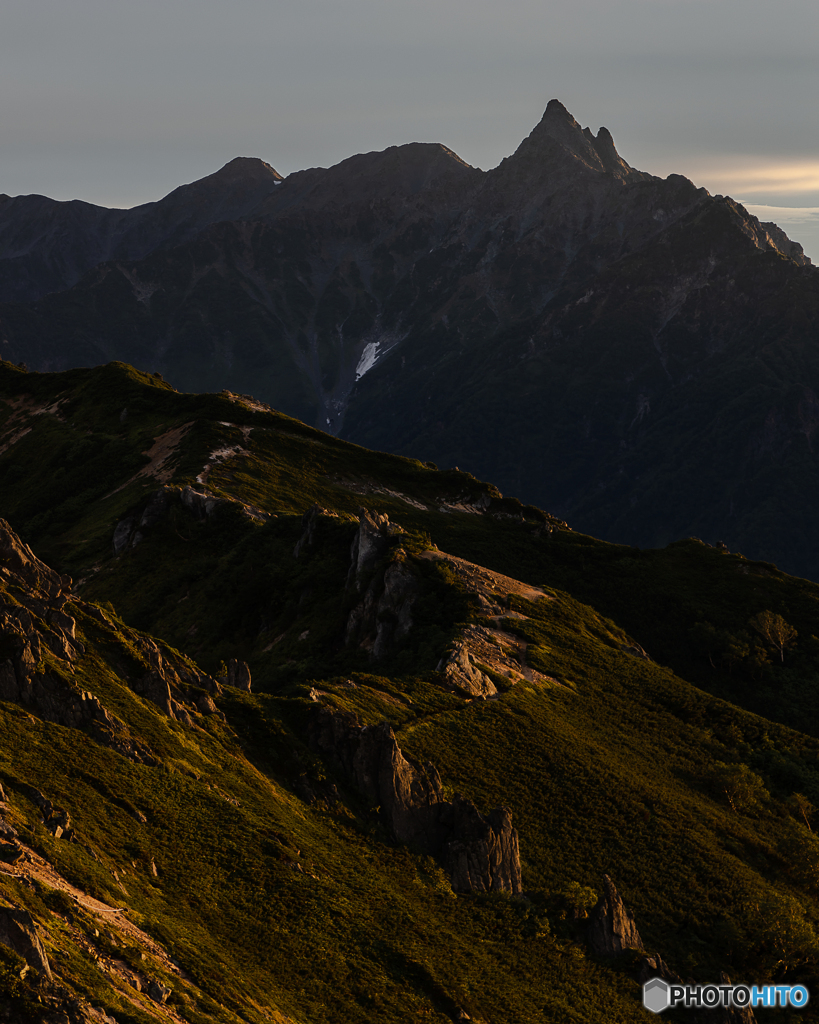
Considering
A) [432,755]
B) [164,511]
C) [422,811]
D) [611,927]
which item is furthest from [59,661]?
[164,511]

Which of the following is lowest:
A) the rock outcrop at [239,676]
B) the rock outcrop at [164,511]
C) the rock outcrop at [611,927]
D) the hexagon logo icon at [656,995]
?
the hexagon logo icon at [656,995]

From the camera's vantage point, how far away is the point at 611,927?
154 ft

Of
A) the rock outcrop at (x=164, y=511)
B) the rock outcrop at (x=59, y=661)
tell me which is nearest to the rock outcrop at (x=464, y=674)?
the rock outcrop at (x=59, y=661)

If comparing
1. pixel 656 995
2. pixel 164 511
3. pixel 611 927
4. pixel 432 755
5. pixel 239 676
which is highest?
pixel 164 511

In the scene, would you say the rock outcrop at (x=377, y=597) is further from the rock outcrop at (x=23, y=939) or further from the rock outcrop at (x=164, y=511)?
Answer: the rock outcrop at (x=23, y=939)

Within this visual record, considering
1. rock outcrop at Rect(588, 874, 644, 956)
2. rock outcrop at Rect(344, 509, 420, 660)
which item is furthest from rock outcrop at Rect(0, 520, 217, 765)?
rock outcrop at Rect(344, 509, 420, 660)

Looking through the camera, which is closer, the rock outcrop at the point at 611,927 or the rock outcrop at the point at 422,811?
the rock outcrop at the point at 611,927

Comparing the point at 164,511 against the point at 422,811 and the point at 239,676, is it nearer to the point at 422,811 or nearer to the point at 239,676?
the point at 239,676

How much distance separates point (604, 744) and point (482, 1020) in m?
36.8

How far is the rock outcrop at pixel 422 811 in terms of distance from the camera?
48.6 m

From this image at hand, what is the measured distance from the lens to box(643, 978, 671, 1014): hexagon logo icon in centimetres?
4444

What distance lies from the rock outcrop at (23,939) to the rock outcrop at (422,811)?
2737 centimetres

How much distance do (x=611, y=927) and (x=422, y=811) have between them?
11.7m

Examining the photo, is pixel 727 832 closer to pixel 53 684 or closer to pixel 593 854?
pixel 593 854
